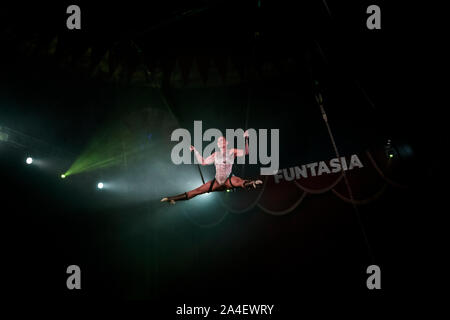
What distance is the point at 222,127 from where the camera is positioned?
21.0 feet

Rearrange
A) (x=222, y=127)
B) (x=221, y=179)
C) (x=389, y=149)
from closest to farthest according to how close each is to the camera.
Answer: (x=221, y=179)
(x=389, y=149)
(x=222, y=127)

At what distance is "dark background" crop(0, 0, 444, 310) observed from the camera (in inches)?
163

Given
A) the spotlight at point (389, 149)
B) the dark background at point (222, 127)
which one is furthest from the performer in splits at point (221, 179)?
the spotlight at point (389, 149)

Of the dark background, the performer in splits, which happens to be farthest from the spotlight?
the performer in splits

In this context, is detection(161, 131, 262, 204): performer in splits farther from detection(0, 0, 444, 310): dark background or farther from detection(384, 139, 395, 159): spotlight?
detection(384, 139, 395, 159): spotlight

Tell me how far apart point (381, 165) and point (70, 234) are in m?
6.57

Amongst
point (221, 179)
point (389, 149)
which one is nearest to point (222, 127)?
point (221, 179)

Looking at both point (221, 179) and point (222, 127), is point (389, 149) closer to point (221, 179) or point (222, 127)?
point (221, 179)

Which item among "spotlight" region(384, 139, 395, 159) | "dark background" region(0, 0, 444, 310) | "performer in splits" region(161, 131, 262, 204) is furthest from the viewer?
"spotlight" region(384, 139, 395, 159)

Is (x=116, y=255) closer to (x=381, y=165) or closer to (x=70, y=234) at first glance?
(x=70, y=234)

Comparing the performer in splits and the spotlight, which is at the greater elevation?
the spotlight

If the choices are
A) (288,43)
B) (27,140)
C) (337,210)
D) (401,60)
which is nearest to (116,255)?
(27,140)

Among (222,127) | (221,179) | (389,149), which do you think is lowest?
(221,179)

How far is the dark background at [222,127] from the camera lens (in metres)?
4.14
